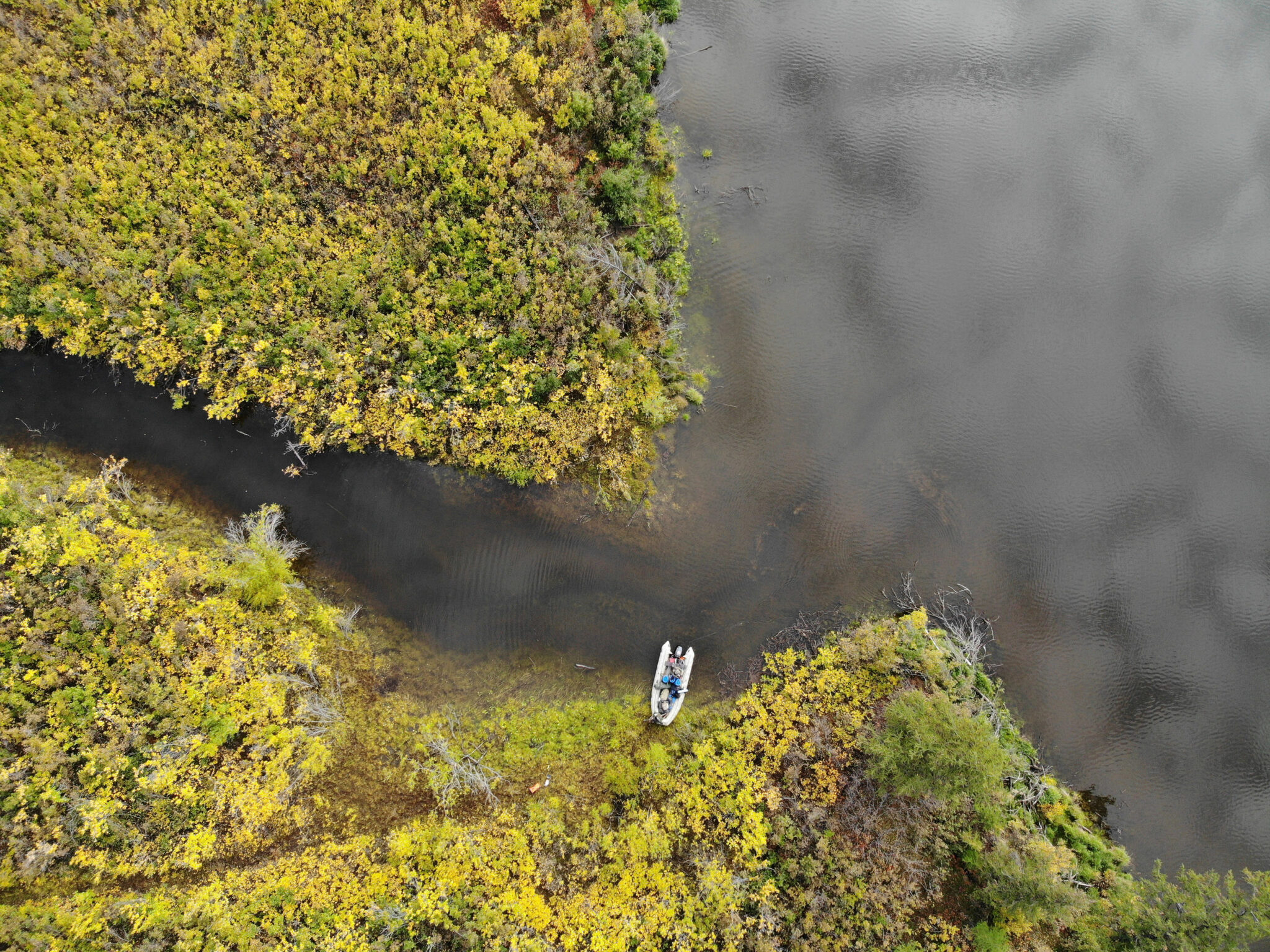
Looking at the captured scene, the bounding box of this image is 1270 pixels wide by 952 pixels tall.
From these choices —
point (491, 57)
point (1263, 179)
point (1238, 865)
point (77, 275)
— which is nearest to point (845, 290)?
point (491, 57)

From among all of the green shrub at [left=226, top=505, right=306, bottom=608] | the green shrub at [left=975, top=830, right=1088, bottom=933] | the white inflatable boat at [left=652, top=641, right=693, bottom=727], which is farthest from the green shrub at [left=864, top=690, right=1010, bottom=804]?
the green shrub at [left=226, top=505, right=306, bottom=608]

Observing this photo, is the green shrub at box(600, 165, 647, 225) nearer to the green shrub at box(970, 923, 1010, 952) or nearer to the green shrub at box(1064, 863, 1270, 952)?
the green shrub at box(970, 923, 1010, 952)

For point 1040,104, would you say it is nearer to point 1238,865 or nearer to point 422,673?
point 1238,865

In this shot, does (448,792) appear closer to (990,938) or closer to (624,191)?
(990,938)

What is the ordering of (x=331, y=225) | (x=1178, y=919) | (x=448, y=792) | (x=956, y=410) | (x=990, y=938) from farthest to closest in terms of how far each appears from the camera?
(x=956, y=410) < (x=331, y=225) < (x=448, y=792) < (x=990, y=938) < (x=1178, y=919)

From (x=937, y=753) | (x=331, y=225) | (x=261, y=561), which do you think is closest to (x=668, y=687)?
(x=937, y=753)

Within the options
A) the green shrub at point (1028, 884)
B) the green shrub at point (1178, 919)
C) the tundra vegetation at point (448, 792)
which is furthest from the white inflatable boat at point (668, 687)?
the green shrub at point (1178, 919)

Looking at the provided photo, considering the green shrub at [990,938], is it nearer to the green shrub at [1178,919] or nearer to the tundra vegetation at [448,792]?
the tundra vegetation at [448,792]
